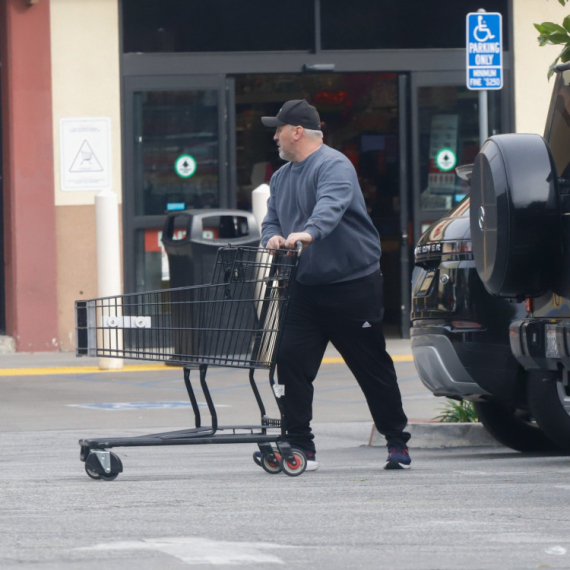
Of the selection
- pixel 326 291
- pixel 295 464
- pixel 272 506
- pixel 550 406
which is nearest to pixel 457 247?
pixel 326 291

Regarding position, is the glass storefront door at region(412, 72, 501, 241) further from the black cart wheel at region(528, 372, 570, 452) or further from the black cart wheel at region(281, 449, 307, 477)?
the black cart wheel at region(281, 449, 307, 477)

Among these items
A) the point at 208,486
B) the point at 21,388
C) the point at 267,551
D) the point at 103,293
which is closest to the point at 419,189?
the point at 103,293

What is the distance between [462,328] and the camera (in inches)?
292

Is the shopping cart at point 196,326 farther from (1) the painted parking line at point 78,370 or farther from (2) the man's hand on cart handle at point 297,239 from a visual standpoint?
(1) the painted parking line at point 78,370

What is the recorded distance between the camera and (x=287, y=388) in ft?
23.3

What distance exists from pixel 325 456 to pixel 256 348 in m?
1.63

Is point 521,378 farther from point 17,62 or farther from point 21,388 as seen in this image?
point 17,62

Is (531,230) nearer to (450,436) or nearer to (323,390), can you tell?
(450,436)

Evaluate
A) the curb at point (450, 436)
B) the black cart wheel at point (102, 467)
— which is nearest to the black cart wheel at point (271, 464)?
the black cart wheel at point (102, 467)

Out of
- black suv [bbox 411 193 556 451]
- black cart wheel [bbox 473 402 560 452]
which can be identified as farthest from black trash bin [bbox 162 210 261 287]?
black suv [bbox 411 193 556 451]

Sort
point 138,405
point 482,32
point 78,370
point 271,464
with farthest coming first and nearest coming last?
point 78,370, point 482,32, point 138,405, point 271,464

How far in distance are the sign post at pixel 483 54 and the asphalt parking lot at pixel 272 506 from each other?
3.17m

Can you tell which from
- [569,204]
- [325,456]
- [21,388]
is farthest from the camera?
[21,388]

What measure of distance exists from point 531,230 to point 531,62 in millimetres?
10700
